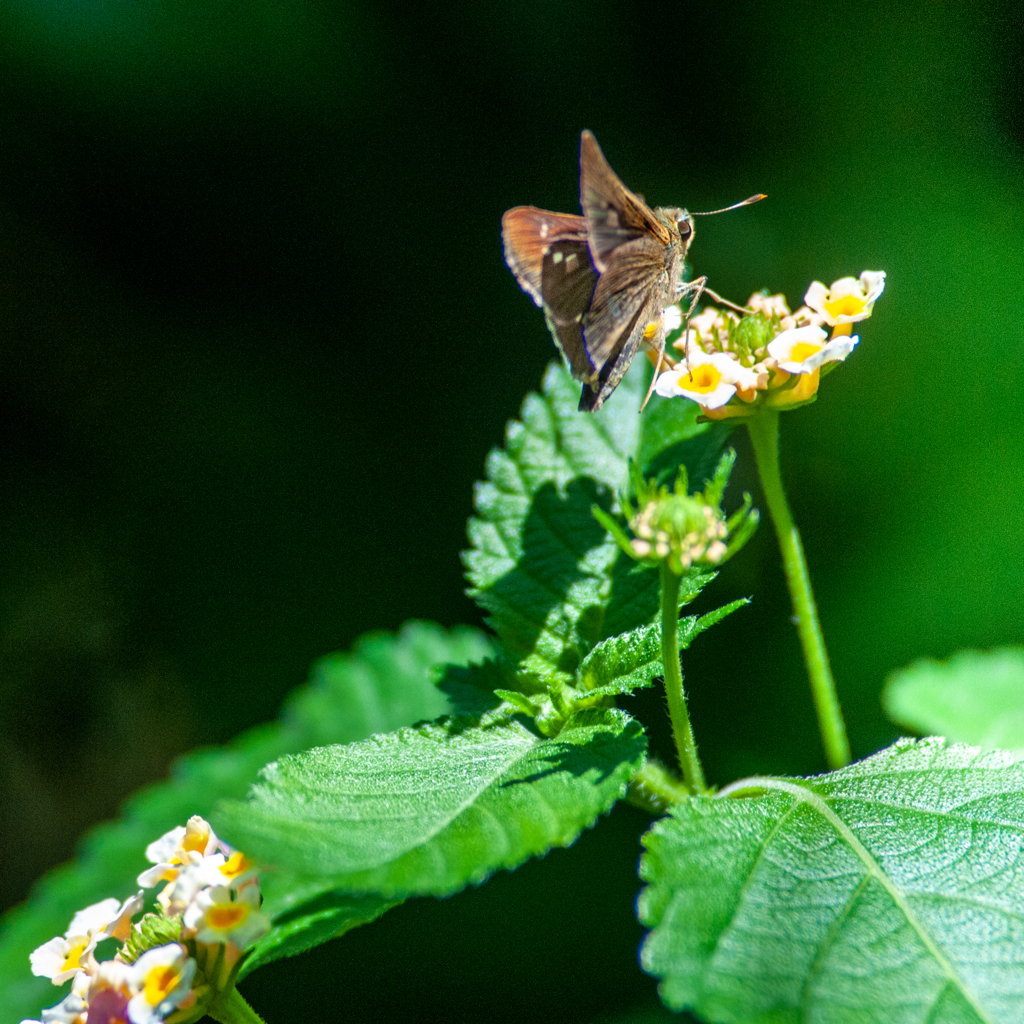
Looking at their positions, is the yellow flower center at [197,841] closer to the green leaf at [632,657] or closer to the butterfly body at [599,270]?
the green leaf at [632,657]

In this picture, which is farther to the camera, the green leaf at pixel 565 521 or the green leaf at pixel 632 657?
the green leaf at pixel 565 521

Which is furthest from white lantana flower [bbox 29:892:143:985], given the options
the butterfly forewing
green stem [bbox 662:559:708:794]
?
the butterfly forewing

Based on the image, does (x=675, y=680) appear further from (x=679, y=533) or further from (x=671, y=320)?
(x=671, y=320)

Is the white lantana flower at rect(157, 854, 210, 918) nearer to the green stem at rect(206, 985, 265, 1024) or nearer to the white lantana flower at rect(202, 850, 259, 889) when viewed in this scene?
the white lantana flower at rect(202, 850, 259, 889)

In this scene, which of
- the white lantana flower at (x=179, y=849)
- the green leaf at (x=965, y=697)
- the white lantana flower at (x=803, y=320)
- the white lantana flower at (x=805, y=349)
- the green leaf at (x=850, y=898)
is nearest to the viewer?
the green leaf at (x=850, y=898)

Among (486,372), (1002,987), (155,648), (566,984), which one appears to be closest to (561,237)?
(1002,987)

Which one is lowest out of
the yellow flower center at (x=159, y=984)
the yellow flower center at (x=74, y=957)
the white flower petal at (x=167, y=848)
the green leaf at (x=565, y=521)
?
the yellow flower center at (x=74, y=957)

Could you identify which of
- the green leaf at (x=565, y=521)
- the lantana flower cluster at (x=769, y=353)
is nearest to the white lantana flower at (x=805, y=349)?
the lantana flower cluster at (x=769, y=353)
